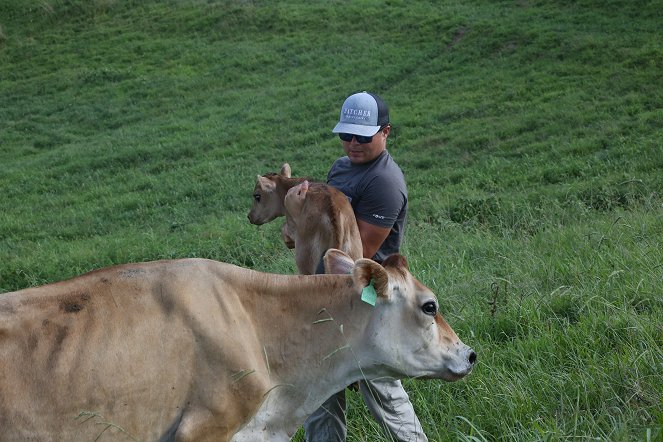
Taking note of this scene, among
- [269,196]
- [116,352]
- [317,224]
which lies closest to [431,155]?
[269,196]

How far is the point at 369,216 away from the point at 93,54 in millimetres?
25382

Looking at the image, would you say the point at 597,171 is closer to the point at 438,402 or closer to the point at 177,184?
the point at 177,184

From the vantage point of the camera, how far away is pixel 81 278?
4246 millimetres

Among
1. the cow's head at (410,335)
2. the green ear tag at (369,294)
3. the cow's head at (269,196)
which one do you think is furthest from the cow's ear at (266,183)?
the green ear tag at (369,294)

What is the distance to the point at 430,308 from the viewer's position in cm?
454

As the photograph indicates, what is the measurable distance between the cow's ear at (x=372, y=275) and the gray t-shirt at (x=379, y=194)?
0.74m

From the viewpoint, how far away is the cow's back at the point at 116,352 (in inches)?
151

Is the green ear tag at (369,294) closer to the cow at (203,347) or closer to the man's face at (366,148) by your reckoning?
the cow at (203,347)

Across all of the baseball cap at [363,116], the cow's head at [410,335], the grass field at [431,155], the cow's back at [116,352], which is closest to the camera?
the cow's back at [116,352]

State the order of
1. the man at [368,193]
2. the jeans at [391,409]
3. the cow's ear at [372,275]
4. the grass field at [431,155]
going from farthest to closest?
the grass field at [431,155] → the man at [368,193] → the jeans at [391,409] → the cow's ear at [372,275]

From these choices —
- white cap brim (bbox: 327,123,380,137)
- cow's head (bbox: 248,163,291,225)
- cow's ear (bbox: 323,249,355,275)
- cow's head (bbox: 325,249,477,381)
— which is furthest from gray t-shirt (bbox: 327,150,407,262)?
cow's head (bbox: 248,163,291,225)

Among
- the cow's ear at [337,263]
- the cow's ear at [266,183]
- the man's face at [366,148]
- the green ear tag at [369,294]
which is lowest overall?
the cow's ear at [266,183]

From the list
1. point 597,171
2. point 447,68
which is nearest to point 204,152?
point 447,68

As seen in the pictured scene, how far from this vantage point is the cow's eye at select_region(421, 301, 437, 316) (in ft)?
14.9
